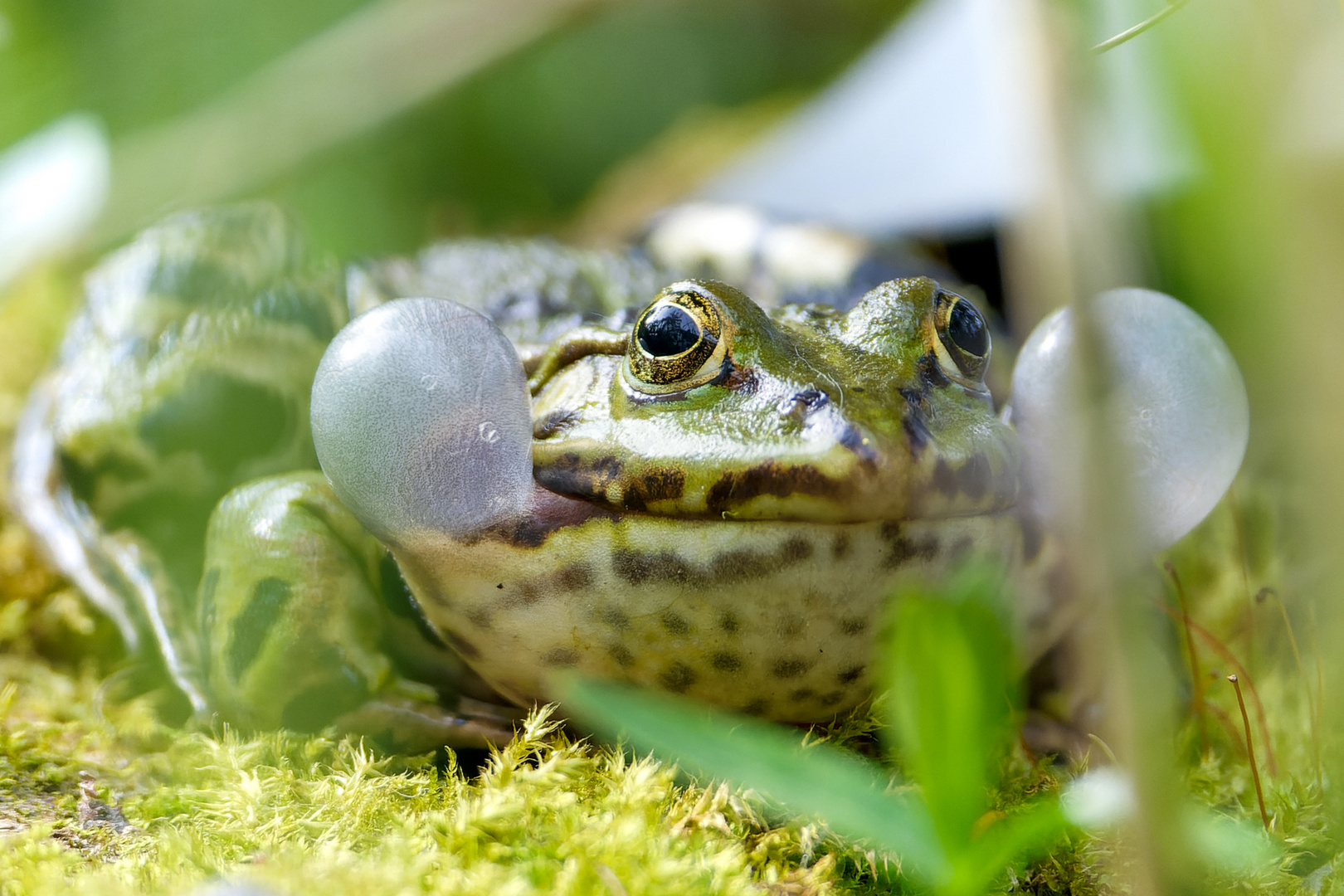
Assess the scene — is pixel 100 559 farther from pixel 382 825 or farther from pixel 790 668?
pixel 790 668

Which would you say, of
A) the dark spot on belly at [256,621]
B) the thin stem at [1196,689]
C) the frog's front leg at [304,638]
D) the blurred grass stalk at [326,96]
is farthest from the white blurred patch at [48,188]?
the thin stem at [1196,689]

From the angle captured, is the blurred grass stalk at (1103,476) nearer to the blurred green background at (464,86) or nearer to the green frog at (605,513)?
the green frog at (605,513)

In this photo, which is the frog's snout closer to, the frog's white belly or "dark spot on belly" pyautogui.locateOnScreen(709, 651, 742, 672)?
the frog's white belly

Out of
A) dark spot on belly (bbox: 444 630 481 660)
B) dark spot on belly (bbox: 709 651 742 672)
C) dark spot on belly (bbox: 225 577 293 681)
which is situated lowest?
dark spot on belly (bbox: 709 651 742 672)

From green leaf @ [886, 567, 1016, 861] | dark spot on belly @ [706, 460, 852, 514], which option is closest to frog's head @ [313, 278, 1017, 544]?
dark spot on belly @ [706, 460, 852, 514]

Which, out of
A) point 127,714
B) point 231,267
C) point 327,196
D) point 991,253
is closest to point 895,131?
point 991,253

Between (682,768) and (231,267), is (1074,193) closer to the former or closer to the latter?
(682,768)
